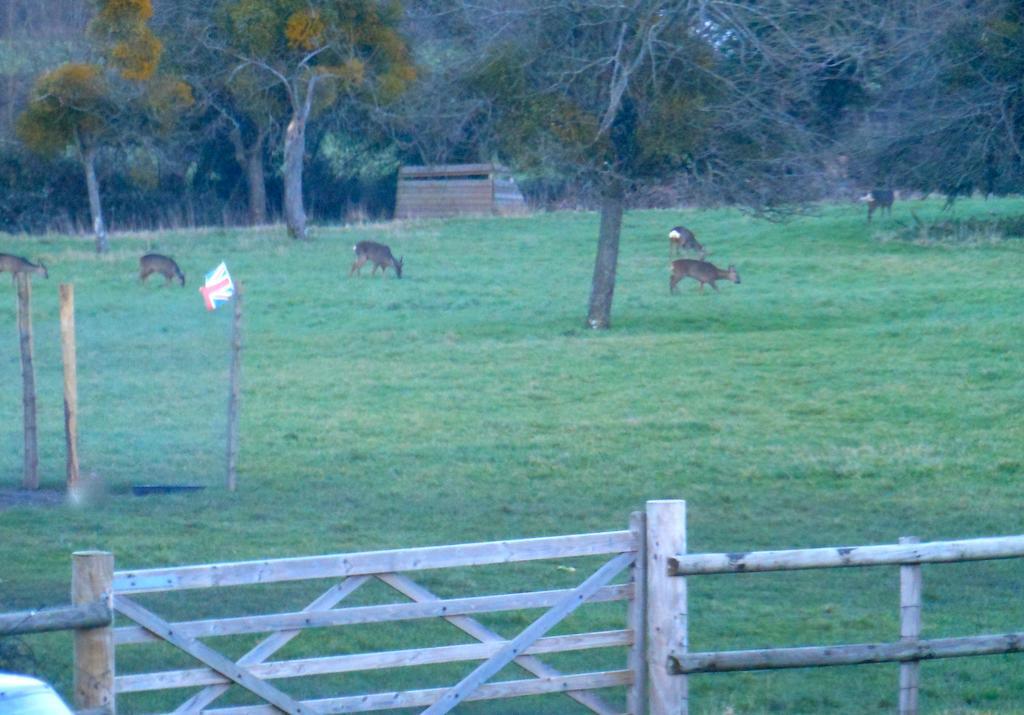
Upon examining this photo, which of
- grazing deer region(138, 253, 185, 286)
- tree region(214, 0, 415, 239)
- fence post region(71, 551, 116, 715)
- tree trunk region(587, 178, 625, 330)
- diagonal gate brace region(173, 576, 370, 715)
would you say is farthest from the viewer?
tree region(214, 0, 415, 239)

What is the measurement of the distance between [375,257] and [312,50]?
28.9 ft

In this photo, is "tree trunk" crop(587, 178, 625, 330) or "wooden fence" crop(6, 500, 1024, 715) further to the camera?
"tree trunk" crop(587, 178, 625, 330)

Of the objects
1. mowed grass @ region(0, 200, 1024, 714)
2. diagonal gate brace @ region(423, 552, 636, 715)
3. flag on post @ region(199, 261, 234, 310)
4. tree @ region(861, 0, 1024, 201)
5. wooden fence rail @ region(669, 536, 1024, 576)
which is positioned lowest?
mowed grass @ region(0, 200, 1024, 714)

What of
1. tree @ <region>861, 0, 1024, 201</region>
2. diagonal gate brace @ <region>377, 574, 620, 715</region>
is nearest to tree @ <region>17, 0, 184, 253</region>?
tree @ <region>861, 0, 1024, 201</region>

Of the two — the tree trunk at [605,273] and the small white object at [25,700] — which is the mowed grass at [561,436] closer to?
the tree trunk at [605,273]

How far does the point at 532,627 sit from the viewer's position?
6285 millimetres

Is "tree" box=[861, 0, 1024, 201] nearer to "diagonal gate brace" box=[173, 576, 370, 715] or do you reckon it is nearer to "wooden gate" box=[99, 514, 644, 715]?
"wooden gate" box=[99, 514, 644, 715]

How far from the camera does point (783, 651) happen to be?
A: 6.18m

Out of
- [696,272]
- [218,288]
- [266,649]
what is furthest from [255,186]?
[266,649]

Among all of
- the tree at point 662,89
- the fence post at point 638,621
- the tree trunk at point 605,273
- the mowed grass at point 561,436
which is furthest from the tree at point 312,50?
the fence post at point 638,621

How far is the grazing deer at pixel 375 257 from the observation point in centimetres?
2938

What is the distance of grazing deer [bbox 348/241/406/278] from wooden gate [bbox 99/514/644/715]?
2329 centimetres

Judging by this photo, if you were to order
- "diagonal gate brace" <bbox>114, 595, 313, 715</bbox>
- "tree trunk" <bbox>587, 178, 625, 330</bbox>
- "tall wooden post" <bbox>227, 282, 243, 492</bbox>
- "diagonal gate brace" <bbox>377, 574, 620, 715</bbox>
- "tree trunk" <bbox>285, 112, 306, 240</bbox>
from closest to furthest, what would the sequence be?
"diagonal gate brace" <bbox>114, 595, 313, 715</bbox>, "diagonal gate brace" <bbox>377, 574, 620, 715</bbox>, "tall wooden post" <bbox>227, 282, 243, 492</bbox>, "tree trunk" <bbox>587, 178, 625, 330</bbox>, "tree trunk" <bbox>285, 112, 306, 240</bbox>

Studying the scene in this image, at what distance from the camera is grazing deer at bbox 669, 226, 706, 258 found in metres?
32.0
